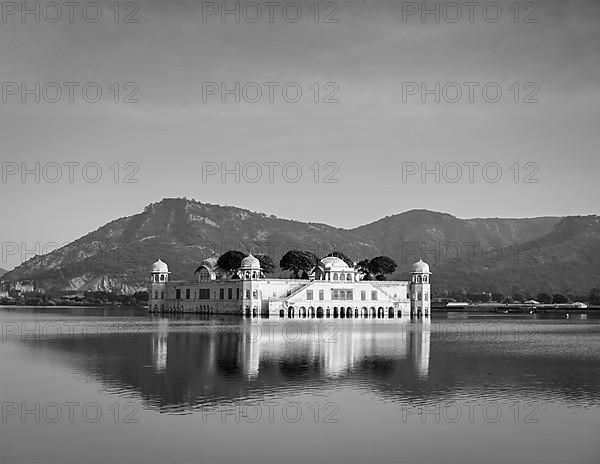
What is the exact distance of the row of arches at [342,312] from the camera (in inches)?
3220

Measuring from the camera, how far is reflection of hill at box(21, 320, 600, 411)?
25203mm

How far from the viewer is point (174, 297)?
98.0 m

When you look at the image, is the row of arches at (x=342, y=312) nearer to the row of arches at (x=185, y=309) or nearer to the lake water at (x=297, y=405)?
the row of arches at (x=185, y=309)

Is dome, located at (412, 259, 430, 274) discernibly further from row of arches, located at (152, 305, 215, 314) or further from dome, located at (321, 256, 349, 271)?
row of arches, located at (152, 305, 215, 314)

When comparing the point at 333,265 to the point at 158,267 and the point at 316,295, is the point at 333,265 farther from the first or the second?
the point at 158,267

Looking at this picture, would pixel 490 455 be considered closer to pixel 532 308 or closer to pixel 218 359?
pixel 218 359

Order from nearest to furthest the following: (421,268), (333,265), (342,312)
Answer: (342,312) < (333,265) < (421,268)

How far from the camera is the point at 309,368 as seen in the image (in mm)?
30531

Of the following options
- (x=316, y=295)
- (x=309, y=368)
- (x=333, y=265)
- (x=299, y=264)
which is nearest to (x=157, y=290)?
(x=299, y=264)

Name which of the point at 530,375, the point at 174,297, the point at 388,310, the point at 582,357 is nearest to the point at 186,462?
the point at 530,375

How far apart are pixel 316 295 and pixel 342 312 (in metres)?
3.01

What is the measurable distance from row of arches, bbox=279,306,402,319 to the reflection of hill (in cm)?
3565

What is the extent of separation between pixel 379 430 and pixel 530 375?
1128 centimetres

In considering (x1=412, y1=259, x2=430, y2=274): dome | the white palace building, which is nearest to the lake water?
the white palace building
